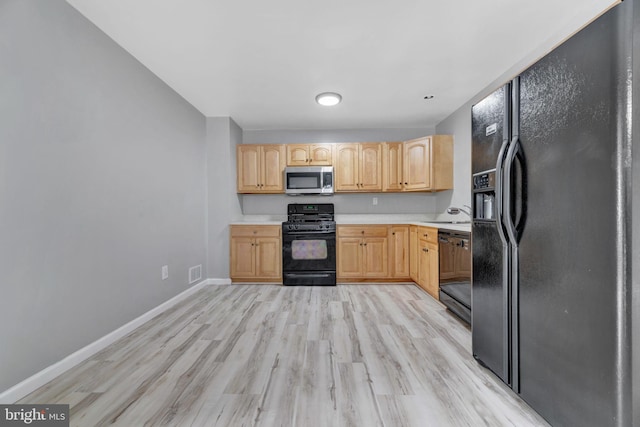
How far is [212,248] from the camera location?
3.75m

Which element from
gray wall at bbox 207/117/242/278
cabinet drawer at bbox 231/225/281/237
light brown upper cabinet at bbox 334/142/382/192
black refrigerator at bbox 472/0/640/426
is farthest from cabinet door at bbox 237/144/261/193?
black refrigerator at bbox 472/0/640/426

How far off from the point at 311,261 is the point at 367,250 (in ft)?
2.63

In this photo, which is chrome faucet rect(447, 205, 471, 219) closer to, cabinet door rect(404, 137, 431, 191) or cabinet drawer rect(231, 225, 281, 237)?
cabinet door rect(404, 137, 431, 191)

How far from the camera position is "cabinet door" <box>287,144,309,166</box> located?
4.10m

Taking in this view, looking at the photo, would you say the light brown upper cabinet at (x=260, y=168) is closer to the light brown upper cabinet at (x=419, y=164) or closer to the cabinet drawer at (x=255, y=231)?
the cabinet drawer at (x=255, y=231)

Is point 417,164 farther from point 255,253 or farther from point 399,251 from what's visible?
point 255,253

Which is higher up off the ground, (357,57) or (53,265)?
(357,57)

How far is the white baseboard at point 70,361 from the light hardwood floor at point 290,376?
44 millimetres

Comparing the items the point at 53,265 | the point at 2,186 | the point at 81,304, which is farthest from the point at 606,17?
the point at 81,304

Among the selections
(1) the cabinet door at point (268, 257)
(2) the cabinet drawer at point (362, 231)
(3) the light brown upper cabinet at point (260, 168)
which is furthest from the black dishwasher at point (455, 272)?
(3) the light brown upper cabinet at point (260, 168)

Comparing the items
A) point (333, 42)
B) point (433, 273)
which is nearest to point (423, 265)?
point (433, 273)

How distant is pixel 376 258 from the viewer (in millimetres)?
3803

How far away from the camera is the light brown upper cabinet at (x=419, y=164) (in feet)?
12.1

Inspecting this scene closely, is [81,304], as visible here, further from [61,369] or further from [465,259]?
[465,259]
